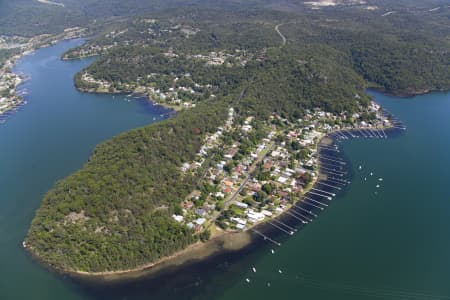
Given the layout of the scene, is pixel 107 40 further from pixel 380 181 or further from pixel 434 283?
pixel 434 283

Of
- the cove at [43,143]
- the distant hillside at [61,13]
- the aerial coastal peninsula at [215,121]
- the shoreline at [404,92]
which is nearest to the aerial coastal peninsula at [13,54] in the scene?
the cove at [43,143]

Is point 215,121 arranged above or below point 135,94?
below

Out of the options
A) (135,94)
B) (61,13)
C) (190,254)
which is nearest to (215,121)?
(190,254)

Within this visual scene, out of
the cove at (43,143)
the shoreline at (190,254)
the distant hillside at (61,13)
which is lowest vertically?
the shoreline at (190,254)

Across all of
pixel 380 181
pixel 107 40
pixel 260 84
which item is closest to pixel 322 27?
pixel 260 84

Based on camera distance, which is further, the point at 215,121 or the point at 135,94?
the point at 135,94

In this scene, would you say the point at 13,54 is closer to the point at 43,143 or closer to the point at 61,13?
the point at 61,13

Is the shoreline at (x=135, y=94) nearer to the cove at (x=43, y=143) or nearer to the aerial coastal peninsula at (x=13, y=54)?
the cove at (x=43, y=143)

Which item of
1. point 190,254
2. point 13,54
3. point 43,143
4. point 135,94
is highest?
point 13,54
